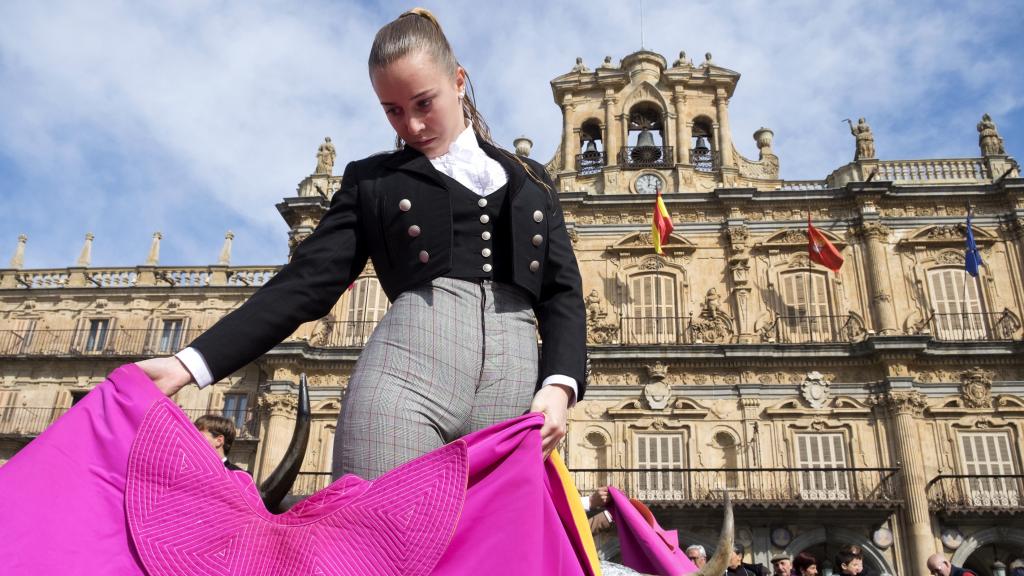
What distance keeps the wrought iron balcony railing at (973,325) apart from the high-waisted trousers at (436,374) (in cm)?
2366

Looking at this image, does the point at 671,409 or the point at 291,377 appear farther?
the point at 291,377

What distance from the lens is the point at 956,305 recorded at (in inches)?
923

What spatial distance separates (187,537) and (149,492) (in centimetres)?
12

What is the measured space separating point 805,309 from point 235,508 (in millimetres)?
23643

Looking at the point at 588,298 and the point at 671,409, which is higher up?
the point at 588,298

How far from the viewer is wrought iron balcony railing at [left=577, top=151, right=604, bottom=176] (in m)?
26.6

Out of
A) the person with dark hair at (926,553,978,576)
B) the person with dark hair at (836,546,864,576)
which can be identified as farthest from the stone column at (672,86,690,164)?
the person with dark hair at (836,546,864,576)

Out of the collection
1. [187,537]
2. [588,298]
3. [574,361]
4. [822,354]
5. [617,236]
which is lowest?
[187,537]

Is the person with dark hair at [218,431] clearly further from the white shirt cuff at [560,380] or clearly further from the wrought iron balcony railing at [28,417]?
the wrought iron balcony railing at [28,417]

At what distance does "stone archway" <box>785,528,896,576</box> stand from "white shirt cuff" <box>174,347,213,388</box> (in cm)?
2087

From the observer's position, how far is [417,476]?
1.75 meters

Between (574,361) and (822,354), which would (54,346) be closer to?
(822,354)

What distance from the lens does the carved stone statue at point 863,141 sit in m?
25.8

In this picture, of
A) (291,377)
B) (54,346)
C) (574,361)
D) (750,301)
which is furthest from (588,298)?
(574,361)
